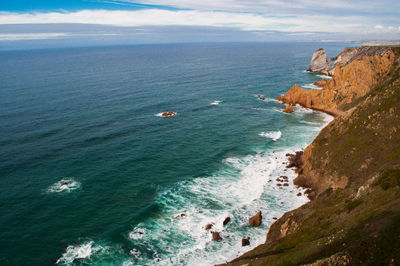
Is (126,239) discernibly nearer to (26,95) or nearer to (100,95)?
(100,95)

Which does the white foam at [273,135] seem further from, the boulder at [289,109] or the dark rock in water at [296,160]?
the boulder at [289,109]

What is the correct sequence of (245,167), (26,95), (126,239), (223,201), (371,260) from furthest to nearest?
(26,95)
(245,167)
(223,201)
(126,239)
(371,260)

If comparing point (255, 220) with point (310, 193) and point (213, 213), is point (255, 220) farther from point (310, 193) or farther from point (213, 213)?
point (310, 193)

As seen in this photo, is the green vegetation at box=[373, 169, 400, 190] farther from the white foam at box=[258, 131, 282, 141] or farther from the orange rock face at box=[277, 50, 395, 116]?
the orange rock face at box=[277, 50, 395, 116]

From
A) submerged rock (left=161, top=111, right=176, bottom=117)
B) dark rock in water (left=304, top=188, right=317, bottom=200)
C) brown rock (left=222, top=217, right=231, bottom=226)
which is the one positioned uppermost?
submerged rock (left=161, top=111, right=176, bottom=117)

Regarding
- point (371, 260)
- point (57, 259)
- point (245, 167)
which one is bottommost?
point (57, 259)

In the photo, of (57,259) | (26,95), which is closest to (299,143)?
(57,259)

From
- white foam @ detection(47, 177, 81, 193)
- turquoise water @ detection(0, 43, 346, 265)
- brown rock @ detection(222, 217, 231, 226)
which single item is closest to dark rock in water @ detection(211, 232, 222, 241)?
turquoise water @ detection(0, 43, 346, 265)

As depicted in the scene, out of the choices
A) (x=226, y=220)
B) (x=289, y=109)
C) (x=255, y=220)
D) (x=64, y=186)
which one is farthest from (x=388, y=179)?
(x=289, y=109)
